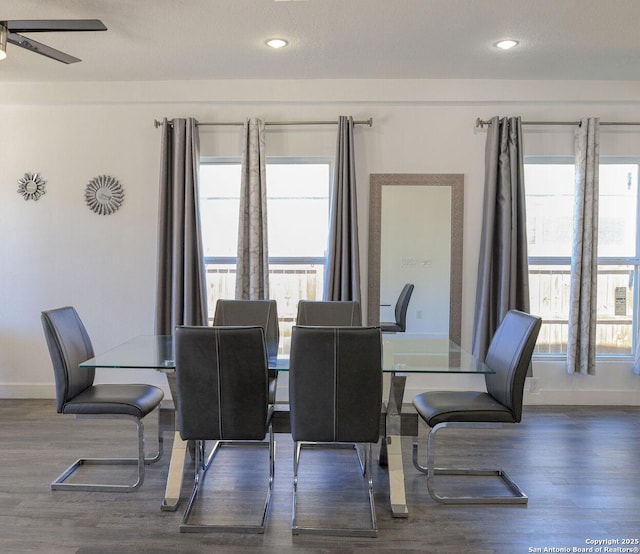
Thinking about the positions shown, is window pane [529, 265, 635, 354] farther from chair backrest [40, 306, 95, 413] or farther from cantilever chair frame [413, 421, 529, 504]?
chair backrest [40, 306, 95, 413]

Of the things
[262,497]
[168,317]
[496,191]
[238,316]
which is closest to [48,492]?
[262,497]

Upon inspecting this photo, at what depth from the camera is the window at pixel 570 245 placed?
4.59 meters

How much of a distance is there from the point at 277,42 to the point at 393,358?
2219mm

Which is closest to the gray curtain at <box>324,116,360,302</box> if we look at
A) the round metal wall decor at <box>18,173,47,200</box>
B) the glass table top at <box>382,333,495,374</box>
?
the glass table top at <box>382,333,495,374</box>

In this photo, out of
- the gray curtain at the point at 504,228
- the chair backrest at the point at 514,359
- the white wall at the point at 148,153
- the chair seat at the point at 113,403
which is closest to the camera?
the chair backrest at the point at 514,359

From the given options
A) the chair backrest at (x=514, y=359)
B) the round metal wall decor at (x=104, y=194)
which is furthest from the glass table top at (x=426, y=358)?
→ the round metal wall decor at (x=104, y=194)

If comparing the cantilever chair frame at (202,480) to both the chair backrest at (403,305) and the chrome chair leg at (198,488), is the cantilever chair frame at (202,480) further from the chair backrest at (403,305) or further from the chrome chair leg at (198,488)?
the chair backrest at (403,305)

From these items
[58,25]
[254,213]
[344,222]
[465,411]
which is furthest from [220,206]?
[465,411]

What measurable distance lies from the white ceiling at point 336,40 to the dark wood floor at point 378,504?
2.64 m

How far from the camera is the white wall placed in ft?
14.7

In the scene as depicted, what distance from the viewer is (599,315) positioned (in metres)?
4.67

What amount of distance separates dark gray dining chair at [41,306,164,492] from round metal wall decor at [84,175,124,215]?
171 centimetres

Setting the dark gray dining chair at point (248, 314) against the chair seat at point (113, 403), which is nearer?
the chair seat at point (113, 403)

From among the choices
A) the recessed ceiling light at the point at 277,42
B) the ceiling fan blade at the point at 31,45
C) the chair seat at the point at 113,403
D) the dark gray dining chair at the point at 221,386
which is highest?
the recessed ceiling light at the point at 277,42
